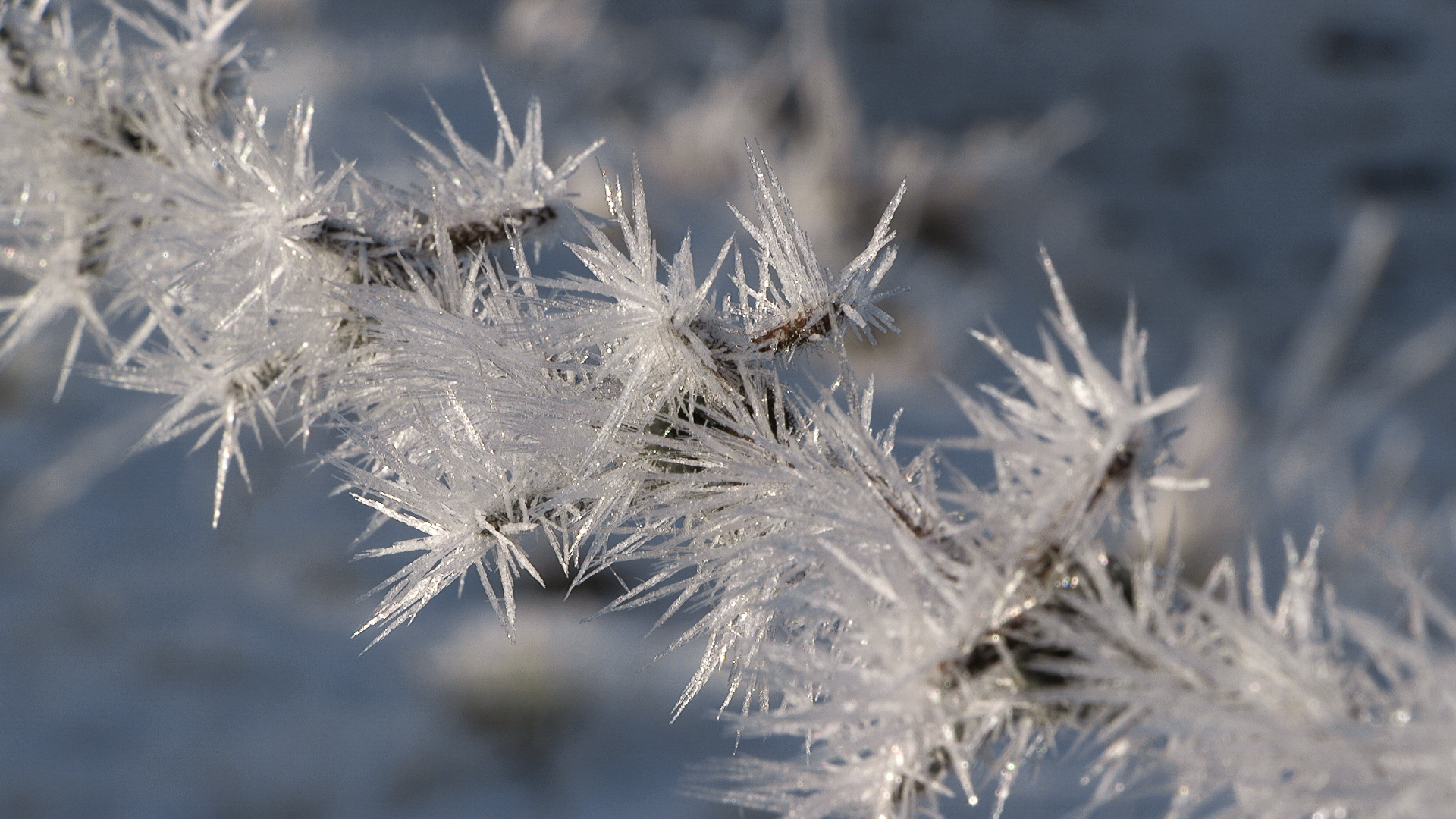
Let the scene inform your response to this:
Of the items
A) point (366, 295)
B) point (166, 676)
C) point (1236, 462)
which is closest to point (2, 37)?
point (366, 295)

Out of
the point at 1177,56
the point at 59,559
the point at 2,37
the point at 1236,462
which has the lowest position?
the point at 1236,462

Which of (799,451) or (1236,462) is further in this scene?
(1236,462)

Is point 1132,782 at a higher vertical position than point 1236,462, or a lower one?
higher

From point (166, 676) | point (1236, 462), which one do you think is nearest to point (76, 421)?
point (166, 676)

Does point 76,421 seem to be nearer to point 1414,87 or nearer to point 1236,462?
point 1236,462

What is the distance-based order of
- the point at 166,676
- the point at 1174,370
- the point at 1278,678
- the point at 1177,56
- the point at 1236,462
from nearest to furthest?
the point at 1278,678 < the point at 166,676 < the point at 1236,462 < the point at 1174,370 < the point at 1177,56

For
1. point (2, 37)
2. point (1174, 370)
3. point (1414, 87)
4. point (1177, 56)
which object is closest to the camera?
point (2, 37)
